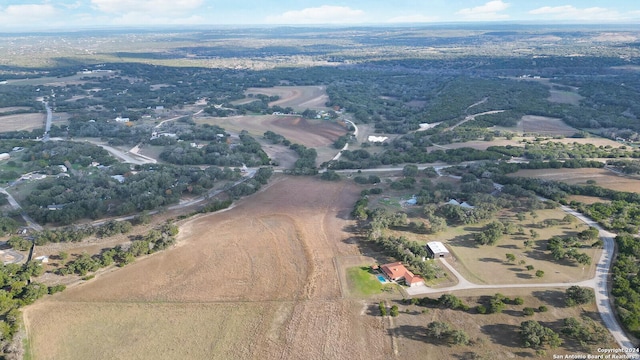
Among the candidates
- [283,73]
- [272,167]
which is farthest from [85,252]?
[283,73]

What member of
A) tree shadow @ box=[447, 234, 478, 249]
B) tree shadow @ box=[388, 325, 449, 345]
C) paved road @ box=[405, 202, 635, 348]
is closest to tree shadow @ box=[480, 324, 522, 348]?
tree shadow @ box=[388, 325, 449, 345]

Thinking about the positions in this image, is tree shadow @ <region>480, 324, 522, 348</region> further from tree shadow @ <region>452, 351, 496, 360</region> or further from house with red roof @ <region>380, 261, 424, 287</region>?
house with red roof @ <region>380, 261, 424, 287</region>

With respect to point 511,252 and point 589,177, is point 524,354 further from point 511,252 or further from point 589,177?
point 589,177

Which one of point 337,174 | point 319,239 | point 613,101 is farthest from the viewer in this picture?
point 613,101

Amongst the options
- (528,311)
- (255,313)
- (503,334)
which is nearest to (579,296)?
(528,311)

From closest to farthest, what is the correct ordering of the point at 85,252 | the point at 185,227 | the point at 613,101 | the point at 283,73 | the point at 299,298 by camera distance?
1. the point at 299,298
2. the point at 85,252
3. the point at 185,227
4. the point at 613,101
5. the point at 283,73

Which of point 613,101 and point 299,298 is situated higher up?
point 613,101

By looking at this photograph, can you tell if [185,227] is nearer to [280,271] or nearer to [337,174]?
[280,271]
